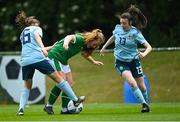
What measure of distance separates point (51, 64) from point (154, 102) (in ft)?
20.9

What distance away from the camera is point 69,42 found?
48.6 ft

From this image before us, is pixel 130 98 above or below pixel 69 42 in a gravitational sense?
below

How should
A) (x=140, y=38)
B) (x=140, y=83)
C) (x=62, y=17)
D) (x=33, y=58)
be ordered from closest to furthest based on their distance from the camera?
(x=33, y=58) < (x=140, y=38) < (x=140, y=83) < (x=62, y=17)

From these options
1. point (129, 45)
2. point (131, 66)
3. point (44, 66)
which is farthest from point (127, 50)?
point (44, 66)

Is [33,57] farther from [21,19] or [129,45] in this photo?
[129,45]

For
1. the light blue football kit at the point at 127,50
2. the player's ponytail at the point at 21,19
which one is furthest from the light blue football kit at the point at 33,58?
the light blue football kit at the point at 127,50

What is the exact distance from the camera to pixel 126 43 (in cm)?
1562

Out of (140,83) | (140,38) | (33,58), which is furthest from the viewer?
(140,83)

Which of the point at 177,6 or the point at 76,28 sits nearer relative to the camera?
the point at 177,6

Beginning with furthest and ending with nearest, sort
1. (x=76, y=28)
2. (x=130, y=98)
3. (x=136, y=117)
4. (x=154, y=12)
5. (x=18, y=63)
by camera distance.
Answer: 1. (x=76, y=28)
2. (x=154, y=12)
3. (x=18, y=63)
4. (x=130, y=98)
5. (x=136, y=117)

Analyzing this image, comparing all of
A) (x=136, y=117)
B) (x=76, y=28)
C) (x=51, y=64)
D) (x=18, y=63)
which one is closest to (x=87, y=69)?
(x=18, y=63)

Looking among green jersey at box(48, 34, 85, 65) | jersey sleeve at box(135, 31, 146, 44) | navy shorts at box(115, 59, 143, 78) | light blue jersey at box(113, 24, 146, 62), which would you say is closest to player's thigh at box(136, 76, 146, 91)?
navy shorts at box(115, 59, 143, 78)

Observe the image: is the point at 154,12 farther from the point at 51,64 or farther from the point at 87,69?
the point at 51,64

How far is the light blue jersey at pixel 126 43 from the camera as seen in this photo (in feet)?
51.1
